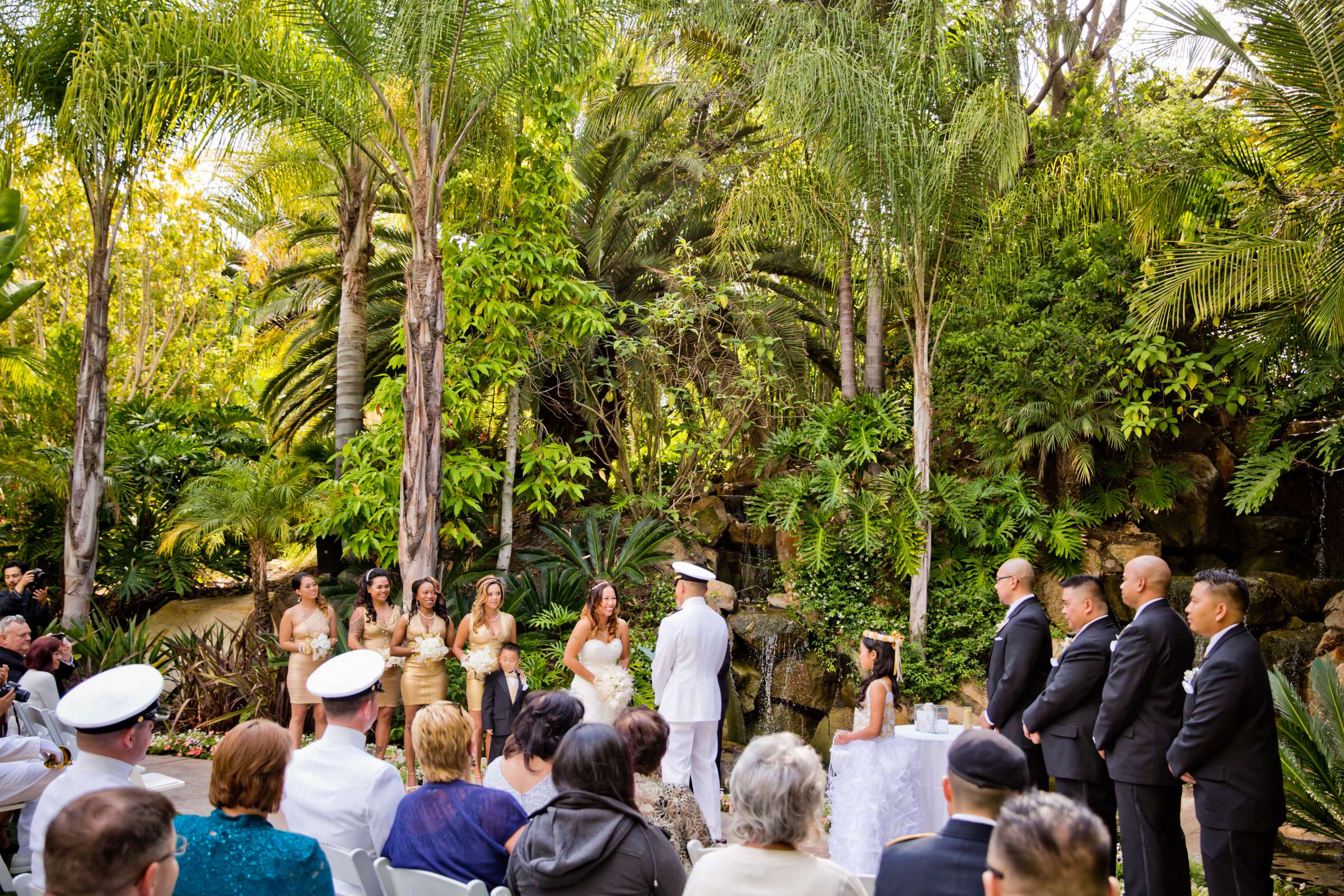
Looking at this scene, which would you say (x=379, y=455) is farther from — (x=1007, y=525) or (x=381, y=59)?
(x=1007, y=525)

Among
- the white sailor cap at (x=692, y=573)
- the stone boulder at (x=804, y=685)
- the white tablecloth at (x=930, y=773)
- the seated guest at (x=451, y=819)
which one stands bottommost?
the stone boulder at (x=804, y=685)

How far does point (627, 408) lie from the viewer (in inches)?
539

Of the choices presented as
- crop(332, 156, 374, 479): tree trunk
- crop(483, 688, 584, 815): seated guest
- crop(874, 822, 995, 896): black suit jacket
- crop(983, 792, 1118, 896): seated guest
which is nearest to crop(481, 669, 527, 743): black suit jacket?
crop(483, 688, 584, 815): seated guest

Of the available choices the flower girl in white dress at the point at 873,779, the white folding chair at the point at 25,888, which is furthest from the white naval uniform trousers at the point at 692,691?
the white folding chair at the point at 25,888

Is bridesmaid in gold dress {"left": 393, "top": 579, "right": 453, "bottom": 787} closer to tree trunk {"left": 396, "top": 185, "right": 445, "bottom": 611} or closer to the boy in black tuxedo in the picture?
the boy in black tuxedo

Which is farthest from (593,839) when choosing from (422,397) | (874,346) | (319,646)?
(874,346)

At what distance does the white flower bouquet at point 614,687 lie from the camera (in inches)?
263

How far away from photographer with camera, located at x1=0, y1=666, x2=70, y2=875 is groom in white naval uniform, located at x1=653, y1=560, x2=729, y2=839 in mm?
3358

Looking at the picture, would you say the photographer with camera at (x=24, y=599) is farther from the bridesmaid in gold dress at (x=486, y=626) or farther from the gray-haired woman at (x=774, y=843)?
the gray-haired woman at (x=774, y=843)

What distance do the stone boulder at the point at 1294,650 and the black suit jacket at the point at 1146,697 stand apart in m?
6.17

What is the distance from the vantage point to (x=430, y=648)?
7.52 meters

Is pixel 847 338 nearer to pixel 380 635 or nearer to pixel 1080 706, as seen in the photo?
pixel 380 635

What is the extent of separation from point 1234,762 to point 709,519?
29.0ft

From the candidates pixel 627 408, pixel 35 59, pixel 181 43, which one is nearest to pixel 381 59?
pixel 181 43
